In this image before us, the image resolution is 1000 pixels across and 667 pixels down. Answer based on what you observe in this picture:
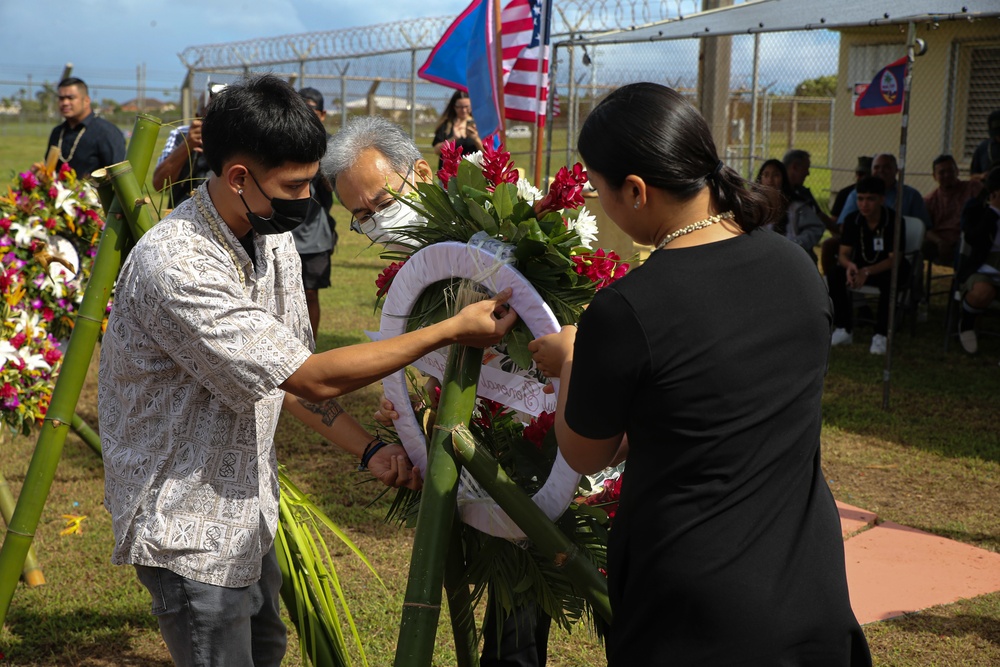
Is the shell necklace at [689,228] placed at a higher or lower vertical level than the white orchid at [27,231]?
higher

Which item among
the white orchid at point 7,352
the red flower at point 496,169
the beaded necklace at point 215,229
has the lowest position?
the white orchid at point 7,352

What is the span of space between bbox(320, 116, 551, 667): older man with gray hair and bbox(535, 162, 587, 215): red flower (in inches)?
21.6

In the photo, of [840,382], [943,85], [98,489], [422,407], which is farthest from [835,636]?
[943,85]

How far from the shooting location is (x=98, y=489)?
199 inches

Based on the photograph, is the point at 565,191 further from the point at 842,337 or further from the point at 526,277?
the point at 842,337

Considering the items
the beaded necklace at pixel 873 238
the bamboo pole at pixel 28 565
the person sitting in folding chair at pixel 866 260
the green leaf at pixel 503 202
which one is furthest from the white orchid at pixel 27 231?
the beaded necklace at pixel 873 238

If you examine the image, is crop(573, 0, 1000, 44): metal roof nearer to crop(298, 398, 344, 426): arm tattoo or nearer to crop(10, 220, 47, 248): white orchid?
crop(10, 220, 47, 248): white orchid

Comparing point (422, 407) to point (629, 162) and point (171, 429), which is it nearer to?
point (171, 429)

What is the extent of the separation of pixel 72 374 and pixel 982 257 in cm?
746

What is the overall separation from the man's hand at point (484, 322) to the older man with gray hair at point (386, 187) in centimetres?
58

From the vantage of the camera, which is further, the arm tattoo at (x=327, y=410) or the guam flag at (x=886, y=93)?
the guam flag at (x=886, y=93)

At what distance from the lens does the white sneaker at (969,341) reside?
796 centimetres

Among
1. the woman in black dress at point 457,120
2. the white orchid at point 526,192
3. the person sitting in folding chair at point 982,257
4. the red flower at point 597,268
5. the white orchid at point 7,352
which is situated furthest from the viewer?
the woman in black dress at point 457,120

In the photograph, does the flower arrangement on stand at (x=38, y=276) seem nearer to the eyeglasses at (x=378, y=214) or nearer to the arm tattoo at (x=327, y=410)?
the eyeglasses at (x=378, y=214)
